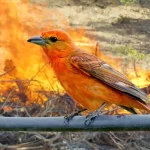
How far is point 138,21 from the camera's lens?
4.92 m

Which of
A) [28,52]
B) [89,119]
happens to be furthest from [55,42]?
[28,52]

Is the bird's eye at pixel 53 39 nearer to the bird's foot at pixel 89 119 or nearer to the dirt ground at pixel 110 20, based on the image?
the bird's foot at pixel 89 119

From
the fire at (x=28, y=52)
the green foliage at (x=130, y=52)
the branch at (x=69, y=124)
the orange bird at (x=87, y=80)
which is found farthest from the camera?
the green foliage at (x=130, y=52)

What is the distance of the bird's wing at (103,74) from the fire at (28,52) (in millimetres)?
2438

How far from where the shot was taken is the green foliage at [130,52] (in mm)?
4719

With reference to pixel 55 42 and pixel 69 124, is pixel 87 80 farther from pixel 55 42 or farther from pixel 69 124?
pixel 69 124

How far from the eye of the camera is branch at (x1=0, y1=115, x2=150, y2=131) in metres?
1.33

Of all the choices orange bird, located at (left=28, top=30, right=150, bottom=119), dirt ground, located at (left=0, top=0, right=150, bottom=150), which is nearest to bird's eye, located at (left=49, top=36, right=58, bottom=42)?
orange bird, located at (left=28, top=30, right=150, bottom=119)

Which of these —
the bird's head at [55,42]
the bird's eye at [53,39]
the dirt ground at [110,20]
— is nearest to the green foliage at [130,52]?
the dirt ground at [110,20]

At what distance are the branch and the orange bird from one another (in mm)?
359

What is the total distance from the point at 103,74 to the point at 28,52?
2918 mm

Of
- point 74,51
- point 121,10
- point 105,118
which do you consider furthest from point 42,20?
point 105,118

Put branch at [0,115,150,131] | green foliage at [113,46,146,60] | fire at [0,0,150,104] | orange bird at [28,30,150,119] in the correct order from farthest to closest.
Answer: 1. green foliage at [113,46,146,60]
2. fire at [0,0,150,104]
3. orange bird at [28,30,150,119]
4. branch at [0,115,150,131]

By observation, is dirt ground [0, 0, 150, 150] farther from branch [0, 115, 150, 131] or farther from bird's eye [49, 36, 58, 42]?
branch [0, 115, 150, 131]
